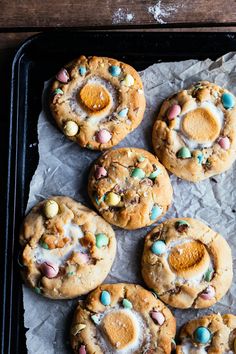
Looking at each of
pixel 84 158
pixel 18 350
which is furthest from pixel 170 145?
pixel 18 350

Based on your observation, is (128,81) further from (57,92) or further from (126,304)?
(126,304)

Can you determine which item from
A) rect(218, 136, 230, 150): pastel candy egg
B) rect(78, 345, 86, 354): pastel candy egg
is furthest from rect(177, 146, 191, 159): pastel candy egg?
rect(78, 345, 86, 354): pastel candy egg

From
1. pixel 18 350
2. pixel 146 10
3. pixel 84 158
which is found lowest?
pixel 18 350

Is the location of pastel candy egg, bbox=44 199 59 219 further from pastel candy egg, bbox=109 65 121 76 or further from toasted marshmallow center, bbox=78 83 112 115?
pastel candy egg, bbox=109 65 121 76

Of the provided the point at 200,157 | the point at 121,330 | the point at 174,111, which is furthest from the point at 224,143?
the point at 121,330

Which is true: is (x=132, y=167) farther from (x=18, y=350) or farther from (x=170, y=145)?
(x=18, y=350)
